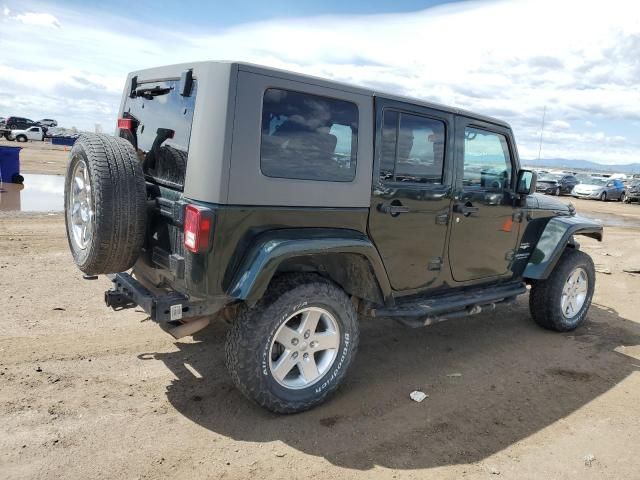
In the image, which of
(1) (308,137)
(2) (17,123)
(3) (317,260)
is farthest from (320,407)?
(2) (17,123)

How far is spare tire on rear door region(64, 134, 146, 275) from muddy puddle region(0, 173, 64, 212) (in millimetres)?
8160

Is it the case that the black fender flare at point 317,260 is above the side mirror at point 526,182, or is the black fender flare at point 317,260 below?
below

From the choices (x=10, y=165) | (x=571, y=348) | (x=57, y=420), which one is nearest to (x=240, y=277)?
(x=57, y=420)

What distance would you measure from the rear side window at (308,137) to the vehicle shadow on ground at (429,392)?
5.23 feet

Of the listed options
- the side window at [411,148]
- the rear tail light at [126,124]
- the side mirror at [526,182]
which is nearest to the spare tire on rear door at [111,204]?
the rear tail light at [126,124]

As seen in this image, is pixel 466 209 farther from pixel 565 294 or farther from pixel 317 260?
pixel 565 294

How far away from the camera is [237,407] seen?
3.49m

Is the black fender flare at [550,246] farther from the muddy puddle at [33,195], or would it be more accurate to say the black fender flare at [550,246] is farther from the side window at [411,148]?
the muddy puddle at [33,195]

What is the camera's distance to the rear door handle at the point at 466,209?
4.25 m

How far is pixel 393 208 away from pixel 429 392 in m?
1.42

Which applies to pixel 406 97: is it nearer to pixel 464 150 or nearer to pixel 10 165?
pixel 464 150

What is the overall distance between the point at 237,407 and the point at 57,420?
1.10 metres

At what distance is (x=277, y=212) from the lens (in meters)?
3.16

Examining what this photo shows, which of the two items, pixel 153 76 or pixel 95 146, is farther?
pixel 153 76
